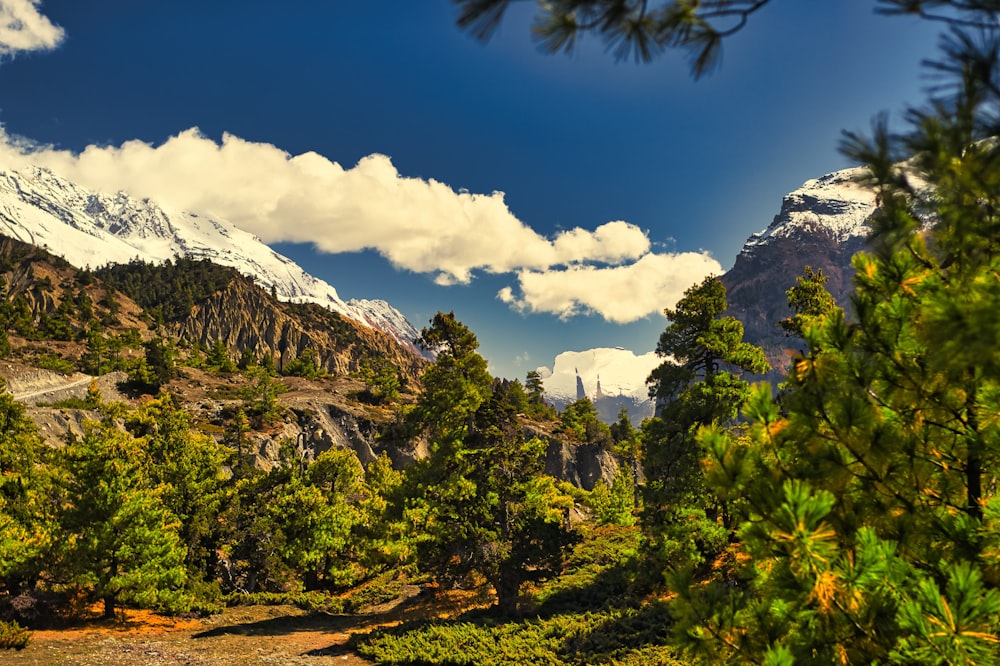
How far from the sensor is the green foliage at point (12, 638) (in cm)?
1391

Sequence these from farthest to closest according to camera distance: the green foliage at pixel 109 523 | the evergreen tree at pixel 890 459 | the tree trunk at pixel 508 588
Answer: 1. the tree trunk at pixel 508 588
2. the green foliage at pixel 109 523
3. the evergreen tree at pixel 890 459

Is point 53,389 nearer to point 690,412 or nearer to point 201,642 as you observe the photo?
point 201,642

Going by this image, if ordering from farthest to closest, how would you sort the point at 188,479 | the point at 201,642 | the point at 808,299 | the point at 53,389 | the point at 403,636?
the point at 53,389
the point at 188,479
the point at 808,299
the point at 201,642
the point at 403,636

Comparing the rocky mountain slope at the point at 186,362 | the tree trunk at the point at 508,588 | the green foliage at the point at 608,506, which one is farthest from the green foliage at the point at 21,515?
the green foliage at the point at 608,506

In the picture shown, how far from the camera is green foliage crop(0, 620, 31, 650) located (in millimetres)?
13906

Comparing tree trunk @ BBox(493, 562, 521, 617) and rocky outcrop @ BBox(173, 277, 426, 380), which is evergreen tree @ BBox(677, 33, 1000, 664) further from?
rocky outcrop @ BBox(173, 277, 426, 380)

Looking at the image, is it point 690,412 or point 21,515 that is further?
point 21,515

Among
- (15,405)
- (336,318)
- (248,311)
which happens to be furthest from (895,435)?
(336,318)

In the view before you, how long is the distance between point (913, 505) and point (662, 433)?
15354 millimetres

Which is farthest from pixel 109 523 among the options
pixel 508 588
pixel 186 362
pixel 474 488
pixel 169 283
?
pixel 169 283

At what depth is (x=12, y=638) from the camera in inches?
551

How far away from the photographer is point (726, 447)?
390cm

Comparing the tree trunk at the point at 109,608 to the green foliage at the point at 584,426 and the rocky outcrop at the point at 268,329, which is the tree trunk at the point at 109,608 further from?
the rocky outcrop at the point at 268,329

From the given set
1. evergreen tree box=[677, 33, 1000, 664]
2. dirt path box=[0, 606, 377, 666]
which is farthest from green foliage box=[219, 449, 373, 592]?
evergreen tree box=[677, 33, 1000, 664]
